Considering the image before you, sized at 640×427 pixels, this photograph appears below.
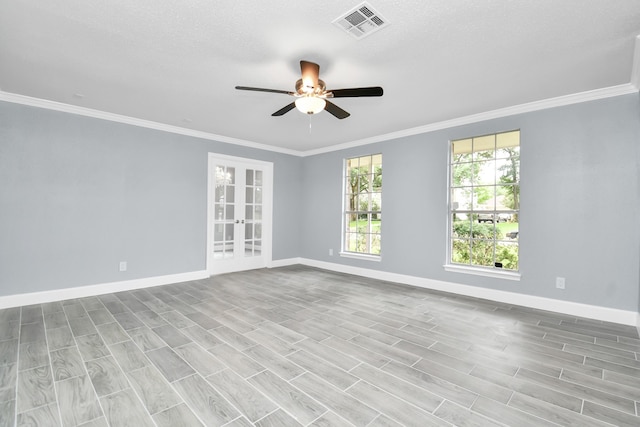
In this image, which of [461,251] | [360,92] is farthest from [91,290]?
[461,251]

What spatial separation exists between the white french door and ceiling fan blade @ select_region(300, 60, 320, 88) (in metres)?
3.41

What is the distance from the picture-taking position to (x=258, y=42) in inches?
100

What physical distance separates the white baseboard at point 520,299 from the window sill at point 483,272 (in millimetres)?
204

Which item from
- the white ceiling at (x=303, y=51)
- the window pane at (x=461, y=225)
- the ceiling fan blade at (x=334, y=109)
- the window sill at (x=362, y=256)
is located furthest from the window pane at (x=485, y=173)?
the ceiling fan blade at (x=334, y=109)

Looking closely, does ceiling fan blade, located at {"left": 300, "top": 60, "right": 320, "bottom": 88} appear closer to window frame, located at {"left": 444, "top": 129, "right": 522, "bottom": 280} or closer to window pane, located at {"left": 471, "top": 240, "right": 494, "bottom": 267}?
window frame, located at {"left": 444, "top": 129, "right": 522, "bottom": 280}

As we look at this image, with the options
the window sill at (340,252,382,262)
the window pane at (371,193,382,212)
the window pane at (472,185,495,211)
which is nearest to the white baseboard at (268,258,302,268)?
the window sill at (340,252,382,262)

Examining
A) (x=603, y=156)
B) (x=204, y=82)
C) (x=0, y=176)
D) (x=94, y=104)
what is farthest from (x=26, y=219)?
(x=603, y=156)

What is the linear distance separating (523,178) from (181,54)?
4.29 m

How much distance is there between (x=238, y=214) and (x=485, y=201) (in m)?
4.40

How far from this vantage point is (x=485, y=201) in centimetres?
441

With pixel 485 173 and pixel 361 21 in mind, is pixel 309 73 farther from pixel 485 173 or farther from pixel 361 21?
pixel 485 173

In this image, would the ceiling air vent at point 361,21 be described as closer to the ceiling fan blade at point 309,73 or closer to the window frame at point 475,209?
the ceiling fan blade at point 309,73

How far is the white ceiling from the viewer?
2162mm

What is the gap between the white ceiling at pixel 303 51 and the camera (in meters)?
2.16
